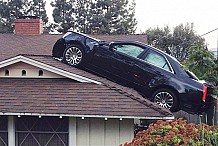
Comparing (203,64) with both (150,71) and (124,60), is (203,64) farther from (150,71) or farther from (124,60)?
(124,60)

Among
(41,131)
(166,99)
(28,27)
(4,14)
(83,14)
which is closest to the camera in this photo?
(41,131)

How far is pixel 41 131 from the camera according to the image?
29.8 feet

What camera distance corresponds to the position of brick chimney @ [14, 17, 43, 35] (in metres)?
16.0

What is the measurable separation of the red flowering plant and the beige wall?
273 cm

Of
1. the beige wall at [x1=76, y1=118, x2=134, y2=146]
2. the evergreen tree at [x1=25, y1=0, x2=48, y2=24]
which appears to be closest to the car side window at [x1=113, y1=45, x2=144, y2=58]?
the beige wall at [x1=76, y1=118, x2=134, y2=146]

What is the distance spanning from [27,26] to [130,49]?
6.72 m

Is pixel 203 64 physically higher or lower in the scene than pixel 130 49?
lower

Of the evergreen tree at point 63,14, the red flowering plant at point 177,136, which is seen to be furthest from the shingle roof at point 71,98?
the evergreen tree at point 63,14

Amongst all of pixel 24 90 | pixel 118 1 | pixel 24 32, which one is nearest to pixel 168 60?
pixel 24 90

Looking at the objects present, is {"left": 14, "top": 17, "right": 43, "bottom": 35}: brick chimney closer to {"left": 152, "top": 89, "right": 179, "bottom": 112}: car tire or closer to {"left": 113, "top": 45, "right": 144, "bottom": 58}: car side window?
{"left": 113, "top": 45, "right": 144, "bottom": 58}: car side window

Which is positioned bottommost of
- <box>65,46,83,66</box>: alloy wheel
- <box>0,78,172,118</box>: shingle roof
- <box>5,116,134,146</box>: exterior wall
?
<box>5,116,134,146</box>: exterior wall

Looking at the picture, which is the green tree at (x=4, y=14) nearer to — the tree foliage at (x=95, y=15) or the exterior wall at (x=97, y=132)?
the tree foliage at (x=95, y=15)

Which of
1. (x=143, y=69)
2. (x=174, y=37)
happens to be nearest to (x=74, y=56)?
(x=143, y=69)

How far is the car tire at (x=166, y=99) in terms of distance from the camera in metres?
10.2
